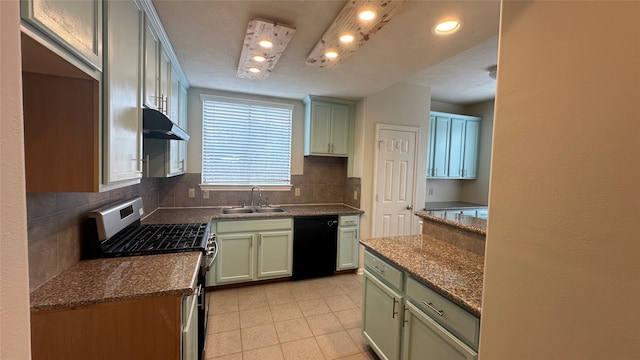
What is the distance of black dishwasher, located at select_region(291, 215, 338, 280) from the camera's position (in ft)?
10.9

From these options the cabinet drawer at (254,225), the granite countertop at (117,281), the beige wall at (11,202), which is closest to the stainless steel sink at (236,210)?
the cabinet drawer at (254,225)

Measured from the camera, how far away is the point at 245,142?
12.1 ft

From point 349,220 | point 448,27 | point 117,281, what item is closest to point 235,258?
point 349,220

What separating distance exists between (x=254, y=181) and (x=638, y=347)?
360 cm

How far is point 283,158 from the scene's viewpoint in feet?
12.7

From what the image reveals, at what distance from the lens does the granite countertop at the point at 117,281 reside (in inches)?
44.4

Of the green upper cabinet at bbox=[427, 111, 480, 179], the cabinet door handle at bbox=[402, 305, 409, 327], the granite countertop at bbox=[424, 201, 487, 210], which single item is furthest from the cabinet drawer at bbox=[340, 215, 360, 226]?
the cabinet door handle at bbox=[402, 305, 409, 327]

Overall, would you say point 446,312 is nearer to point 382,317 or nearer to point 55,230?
point 382,317

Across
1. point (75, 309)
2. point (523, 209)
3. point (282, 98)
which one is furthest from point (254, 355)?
point (282, 98)

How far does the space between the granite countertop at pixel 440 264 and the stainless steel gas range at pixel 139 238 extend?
4.13 feet

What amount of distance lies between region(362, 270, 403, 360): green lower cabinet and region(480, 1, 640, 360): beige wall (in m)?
0.86

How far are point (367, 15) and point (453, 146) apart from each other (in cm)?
340

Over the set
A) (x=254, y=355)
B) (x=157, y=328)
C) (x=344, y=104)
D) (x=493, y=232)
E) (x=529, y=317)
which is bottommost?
(x=254, y=355)

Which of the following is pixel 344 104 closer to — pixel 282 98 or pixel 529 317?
pixel 282 98
